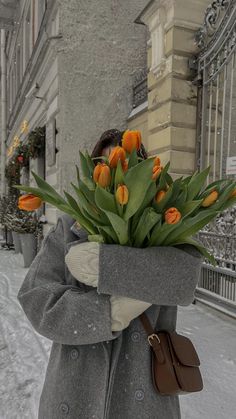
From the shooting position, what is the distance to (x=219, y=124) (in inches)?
175

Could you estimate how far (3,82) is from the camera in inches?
673

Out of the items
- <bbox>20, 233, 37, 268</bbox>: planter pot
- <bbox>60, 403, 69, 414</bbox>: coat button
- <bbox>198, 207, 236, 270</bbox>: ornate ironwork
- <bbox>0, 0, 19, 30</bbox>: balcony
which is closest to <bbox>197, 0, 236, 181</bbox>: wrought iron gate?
<bbox>198, 207, 236, 270</bbox>: ornate ironwork

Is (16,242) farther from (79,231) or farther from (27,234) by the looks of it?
(79,231)

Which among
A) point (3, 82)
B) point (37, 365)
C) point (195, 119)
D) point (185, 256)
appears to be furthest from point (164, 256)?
point (3, 82)

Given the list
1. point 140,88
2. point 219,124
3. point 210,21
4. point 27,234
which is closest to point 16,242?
point 27,234

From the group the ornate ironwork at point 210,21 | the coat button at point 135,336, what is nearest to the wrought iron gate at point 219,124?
the ornate ironwork at point 210,21

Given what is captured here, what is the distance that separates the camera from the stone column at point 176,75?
4.57 meters

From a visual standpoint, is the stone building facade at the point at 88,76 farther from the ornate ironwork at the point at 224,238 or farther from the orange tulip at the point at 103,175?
the orange tulip at the point at 103,175

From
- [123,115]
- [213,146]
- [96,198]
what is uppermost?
[123,115]

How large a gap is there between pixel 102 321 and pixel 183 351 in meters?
0.30

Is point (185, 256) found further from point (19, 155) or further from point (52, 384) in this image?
point (19, 155)

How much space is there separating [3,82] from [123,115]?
475 inches

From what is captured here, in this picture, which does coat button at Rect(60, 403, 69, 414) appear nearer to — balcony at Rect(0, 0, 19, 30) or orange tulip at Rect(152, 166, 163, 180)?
orange tulip at Rect(152, 166, 163, 180)

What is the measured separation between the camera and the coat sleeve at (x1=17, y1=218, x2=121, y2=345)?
3.35ft
